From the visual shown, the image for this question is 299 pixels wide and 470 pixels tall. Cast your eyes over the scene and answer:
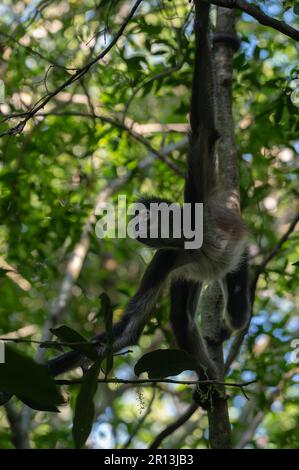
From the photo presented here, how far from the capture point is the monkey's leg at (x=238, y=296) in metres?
5.52

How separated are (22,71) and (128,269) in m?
5.21

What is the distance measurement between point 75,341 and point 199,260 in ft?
10.2

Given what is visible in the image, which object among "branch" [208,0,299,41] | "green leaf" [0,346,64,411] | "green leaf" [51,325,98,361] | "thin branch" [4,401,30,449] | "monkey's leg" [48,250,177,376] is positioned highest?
"branch" [208,0,299,41]

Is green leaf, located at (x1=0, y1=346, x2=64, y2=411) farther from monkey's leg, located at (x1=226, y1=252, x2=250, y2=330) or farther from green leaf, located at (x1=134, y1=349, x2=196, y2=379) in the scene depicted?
monkey's leg, located at (x1=226, y1=252, x2=250, y2=330)

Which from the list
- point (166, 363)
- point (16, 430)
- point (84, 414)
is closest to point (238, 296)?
point (16, 430)

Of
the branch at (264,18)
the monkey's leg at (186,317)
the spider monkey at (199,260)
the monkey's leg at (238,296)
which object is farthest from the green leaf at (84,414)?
the monkey's leg at (238,296)

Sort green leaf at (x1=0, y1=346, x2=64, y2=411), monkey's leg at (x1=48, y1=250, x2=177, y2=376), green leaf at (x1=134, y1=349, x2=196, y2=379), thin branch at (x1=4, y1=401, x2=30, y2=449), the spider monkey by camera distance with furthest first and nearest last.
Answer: thin branch at (x1=4, y1=401, x2=30, y2=449), monkey's leg at (x1=48, y1=250, x2=177, y2=376), the spider monkey, green leaf at (x1=134, y1=349, x2=196, y2=379), green leaf at (x1=0, y1=346, x2=64, y2=411)

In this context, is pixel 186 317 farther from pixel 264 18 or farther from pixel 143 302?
pixel 264 18

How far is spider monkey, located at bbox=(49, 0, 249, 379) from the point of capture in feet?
14.9

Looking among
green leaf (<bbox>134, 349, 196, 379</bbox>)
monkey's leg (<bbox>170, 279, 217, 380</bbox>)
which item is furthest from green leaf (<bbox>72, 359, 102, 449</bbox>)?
monkey's leg (<bbox>170, 279, 217, 380</bbox>)

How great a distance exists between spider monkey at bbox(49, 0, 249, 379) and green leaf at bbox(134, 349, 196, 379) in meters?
1.91

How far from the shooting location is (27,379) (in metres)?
1.70

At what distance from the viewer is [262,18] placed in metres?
2.88

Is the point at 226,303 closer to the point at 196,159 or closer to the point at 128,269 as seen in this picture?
the point at 196,159
